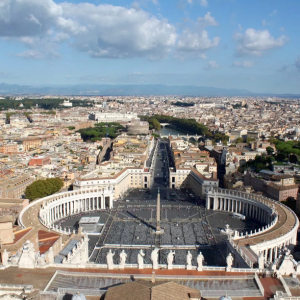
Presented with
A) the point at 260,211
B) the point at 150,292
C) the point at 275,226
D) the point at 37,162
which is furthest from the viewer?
the point at 37,162

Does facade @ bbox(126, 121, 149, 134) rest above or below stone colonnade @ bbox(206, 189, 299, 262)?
below

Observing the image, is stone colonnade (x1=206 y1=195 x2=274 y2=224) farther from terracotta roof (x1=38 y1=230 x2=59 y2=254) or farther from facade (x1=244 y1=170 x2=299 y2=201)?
terracotta roof (x1=38 y1=230 x2=59 y2=254)

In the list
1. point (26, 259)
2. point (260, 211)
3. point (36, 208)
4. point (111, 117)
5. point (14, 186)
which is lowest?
point (111, 117)

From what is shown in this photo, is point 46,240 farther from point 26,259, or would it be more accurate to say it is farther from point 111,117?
point 111,117

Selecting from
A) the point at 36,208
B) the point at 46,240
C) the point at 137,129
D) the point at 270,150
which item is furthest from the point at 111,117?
the point at 46,240

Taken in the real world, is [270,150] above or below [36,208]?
above

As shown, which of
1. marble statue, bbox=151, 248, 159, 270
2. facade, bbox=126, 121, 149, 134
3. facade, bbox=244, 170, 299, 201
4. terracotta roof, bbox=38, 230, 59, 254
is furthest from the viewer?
facade, bbox=126, 121, 149, 134

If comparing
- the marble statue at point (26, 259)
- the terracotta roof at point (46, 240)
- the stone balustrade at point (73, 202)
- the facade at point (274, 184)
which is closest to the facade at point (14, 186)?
the stone balustrade at point (73, 202)

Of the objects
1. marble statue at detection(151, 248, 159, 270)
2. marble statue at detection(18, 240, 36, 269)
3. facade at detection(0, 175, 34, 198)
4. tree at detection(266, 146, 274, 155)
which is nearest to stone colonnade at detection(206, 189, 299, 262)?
marble statue at detection(151, 248, 159, 270)

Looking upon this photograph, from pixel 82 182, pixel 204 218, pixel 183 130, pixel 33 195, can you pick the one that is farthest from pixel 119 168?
pixel 183 130
